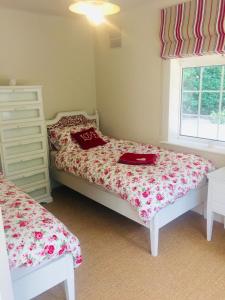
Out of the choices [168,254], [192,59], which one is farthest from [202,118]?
[168,254]

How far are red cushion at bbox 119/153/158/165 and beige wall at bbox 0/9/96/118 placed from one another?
1.38 m

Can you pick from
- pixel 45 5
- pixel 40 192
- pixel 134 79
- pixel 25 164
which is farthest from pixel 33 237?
pixel 45 5

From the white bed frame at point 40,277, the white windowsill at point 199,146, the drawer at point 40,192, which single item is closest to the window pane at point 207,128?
the white windowsill at point 199,146

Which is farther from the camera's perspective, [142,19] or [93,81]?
[93,81]

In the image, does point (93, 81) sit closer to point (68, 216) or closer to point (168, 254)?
point (68, 216)

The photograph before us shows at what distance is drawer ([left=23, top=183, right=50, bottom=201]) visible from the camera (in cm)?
315

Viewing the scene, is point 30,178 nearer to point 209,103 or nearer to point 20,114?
point 20,114

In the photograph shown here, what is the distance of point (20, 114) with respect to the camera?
2.93 meters

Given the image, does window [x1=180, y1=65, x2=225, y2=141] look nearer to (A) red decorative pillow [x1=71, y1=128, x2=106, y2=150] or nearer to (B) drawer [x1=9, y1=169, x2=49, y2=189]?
(A) red decorative pillow [x1=71, y1=128, x2=106, y2=150]

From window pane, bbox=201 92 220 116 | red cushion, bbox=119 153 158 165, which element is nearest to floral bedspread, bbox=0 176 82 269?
red cushion, bbox=119 153 158 165

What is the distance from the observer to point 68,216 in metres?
2.97

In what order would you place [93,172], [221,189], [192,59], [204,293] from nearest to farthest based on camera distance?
1. [204,293]
2. [221,189]
3. [93,172]
4. [192,59]

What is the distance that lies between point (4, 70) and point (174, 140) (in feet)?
6.96

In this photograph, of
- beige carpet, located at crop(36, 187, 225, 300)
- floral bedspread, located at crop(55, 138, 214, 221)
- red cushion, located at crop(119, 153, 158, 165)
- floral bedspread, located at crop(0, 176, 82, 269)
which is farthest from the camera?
red cushion, located at crop(119, 153, 158, 165)
